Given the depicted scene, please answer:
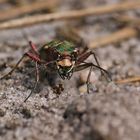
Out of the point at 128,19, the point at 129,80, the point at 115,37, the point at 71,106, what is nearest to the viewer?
the point at 71,106

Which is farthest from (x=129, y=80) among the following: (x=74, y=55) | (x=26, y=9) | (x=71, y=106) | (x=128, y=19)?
(x=26, y=9)

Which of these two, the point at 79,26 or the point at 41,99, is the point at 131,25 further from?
the point at 41,99

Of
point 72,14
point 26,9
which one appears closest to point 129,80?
point 72,14

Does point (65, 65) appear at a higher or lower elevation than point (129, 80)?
higher

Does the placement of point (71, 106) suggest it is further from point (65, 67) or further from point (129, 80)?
point (129, 80)

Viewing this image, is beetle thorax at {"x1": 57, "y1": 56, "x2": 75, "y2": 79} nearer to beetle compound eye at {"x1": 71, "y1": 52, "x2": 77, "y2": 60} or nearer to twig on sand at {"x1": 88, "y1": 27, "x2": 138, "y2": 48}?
beetle compound eye at {"x1": 71, "y1": 52, "x2": 77, "y2": 60}

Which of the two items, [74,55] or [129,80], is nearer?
[74,55]

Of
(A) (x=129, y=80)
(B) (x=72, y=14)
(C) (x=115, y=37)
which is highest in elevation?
(B) (x=72, y=14)

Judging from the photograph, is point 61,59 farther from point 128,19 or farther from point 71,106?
point 128,19

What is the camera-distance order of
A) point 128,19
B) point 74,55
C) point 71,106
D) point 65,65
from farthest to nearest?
point 128,19 → point 74,55 → point 65,65 → point 71,106

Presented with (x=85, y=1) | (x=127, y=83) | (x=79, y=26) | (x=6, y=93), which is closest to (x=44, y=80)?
Answer: (x=6, y=93)
